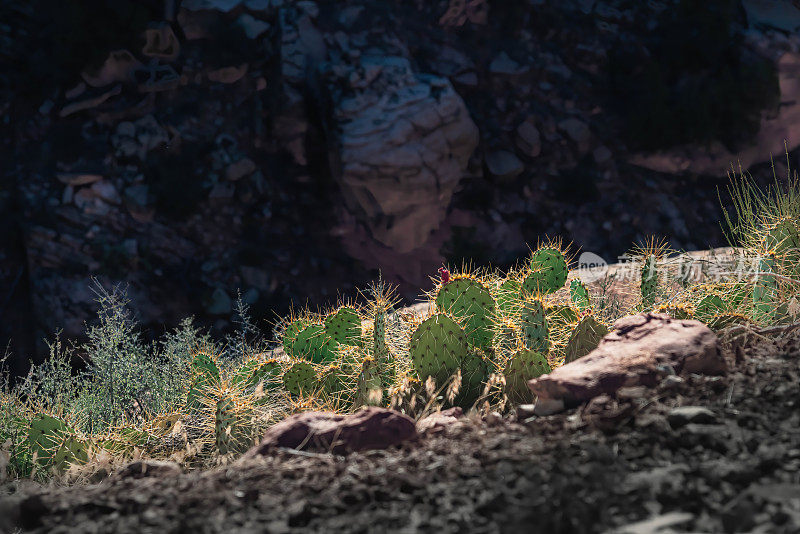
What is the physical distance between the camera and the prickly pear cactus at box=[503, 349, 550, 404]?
2.97 m

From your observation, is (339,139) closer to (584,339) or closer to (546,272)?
(546,272)

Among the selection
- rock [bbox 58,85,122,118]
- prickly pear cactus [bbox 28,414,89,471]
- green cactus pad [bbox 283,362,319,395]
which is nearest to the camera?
prickly pear cactus [bbox 28,414,89,471]

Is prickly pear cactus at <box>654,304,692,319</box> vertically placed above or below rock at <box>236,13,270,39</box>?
below

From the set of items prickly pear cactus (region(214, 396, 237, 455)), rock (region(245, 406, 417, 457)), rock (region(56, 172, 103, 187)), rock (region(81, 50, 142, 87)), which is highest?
rock (region(81, 50, 142, 87))

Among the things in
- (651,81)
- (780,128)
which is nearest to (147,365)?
(651,81)

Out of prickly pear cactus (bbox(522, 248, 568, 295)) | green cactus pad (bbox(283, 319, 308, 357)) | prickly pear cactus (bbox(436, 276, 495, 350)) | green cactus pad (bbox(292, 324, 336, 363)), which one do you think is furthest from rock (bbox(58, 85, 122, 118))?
prickly pear cactus (bbox(436, 276, 495, 350))

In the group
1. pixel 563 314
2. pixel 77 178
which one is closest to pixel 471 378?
pixel 563 314

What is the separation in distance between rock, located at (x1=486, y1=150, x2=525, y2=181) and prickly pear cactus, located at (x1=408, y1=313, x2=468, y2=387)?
680 cm

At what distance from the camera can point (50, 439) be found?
3.15 metres

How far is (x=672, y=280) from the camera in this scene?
14.4ft

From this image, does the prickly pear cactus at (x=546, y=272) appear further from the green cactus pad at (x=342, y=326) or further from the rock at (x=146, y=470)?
the rock at (x=146, y=470)

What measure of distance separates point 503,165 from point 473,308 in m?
6.57

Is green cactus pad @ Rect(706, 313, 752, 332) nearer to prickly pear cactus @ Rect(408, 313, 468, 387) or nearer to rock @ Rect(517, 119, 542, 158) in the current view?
prickly pear cactus @ Rect(408, 313, 468, 387)

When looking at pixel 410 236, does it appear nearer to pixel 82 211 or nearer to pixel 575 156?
pixel 575 156
